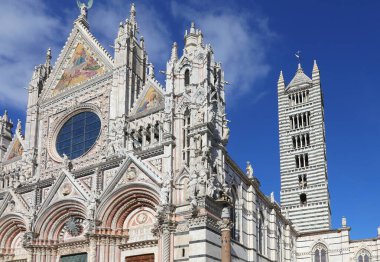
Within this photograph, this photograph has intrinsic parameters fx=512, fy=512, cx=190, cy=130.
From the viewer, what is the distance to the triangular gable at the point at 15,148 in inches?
1270

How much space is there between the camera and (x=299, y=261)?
38969 millimetres

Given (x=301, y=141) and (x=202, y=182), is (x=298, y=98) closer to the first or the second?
(x=301, y=141)

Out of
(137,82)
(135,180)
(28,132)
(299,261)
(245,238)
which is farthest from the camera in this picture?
(299,261)

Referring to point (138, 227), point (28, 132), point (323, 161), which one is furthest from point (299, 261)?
point (28, 132)

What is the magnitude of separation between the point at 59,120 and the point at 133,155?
790 centimetres

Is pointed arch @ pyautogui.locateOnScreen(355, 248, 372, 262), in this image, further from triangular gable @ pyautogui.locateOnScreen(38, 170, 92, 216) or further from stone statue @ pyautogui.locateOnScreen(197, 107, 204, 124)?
triangular gable @ pyautogui.locateOnScreen(38, 170, 92, 216)

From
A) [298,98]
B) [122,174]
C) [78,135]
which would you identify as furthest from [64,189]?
[298,98]

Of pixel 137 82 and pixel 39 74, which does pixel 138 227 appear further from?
pixel 39 74

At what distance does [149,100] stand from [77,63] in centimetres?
707

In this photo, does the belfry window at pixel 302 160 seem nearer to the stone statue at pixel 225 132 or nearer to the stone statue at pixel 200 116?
the stone statue at pixel 225 132

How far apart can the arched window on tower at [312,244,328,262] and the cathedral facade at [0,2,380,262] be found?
13.6 feet

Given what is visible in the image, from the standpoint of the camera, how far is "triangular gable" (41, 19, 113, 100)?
30.3m

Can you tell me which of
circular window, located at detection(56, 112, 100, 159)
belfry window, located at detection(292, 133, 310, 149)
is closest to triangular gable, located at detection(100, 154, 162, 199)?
circular window, located at detection(56, 112, 100, 159)

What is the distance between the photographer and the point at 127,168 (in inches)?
970
